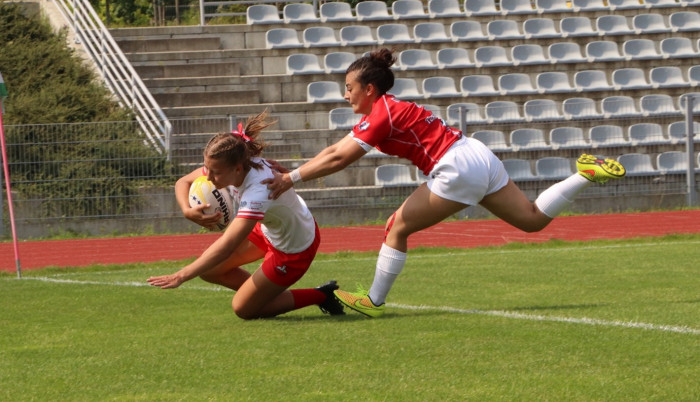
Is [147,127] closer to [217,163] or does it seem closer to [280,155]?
[280,155]

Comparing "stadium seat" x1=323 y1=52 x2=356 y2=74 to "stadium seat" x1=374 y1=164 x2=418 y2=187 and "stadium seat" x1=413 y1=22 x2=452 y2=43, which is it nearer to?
"stadium seat" x1=413 y1=22 x2=452 y2=43

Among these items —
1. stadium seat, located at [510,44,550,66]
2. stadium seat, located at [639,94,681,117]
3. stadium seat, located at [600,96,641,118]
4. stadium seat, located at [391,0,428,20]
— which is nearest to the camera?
stadium seat, located at [600,96,641,118]

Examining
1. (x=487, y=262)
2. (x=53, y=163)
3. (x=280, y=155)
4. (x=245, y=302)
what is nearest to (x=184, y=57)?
(x=280, y=155)

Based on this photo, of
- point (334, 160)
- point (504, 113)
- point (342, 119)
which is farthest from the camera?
point (504, 113)

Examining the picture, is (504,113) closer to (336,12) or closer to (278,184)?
(336,12)

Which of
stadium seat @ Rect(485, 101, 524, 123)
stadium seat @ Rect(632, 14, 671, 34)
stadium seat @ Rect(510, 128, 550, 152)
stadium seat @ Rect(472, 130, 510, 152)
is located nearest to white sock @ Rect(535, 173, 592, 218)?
stadium seat @ Rect(472, 130, 510, 152)

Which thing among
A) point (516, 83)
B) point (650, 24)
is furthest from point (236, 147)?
point (650, 24)

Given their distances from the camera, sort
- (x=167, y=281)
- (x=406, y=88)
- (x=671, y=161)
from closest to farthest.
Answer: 1. (x=167, y=281)
2. (x=671, y=161)
3. (x=406, y=88)

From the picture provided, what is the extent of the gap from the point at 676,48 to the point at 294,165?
10.2 meters

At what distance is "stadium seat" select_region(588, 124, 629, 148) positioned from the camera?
1950 cm

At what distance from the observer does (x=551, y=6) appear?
84.3 feet

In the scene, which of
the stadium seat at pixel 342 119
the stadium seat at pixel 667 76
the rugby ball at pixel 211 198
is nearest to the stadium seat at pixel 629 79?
the stadium seat at pixel 667 76

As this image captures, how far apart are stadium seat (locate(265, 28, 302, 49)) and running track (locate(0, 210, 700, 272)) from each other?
23.8 feet

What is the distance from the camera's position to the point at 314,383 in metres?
5.16
